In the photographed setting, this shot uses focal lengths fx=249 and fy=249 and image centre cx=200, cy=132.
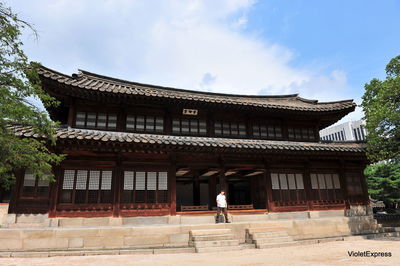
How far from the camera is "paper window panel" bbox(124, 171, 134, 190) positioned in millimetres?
12430

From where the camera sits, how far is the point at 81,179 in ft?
39.2

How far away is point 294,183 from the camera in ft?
49.4

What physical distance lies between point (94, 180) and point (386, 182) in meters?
29.6

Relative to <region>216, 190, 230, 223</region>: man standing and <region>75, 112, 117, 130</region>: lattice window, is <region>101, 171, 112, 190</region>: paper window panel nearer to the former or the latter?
<region>75, 112, 117, 130</region>: lattice window

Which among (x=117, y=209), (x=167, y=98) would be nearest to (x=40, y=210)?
(x=117, y=209)

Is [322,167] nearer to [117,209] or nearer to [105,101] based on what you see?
[117,209]

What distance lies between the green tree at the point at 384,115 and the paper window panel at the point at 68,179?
14.9 metres

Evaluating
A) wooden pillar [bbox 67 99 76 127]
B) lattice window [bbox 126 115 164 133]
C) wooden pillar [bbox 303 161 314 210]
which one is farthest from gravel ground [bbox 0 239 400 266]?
lattice window [bbox 126 115 164 133]

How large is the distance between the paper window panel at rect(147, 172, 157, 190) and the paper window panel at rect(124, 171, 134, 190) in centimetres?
84

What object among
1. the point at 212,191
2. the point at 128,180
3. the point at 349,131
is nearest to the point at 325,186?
the point at 212,191

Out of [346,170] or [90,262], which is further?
[346,170]

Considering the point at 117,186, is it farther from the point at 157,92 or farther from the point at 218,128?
the point at 218,128

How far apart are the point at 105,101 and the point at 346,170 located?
1535 cm

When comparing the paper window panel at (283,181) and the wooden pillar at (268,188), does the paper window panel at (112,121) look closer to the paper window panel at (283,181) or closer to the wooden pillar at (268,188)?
the wooden pillar at (268,188)
